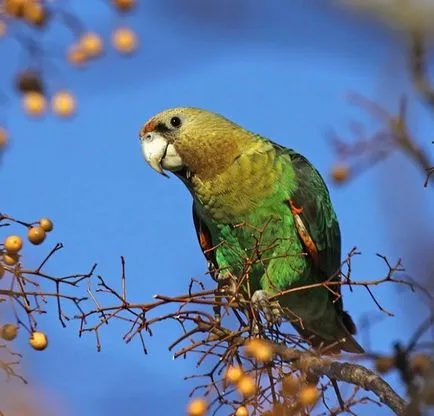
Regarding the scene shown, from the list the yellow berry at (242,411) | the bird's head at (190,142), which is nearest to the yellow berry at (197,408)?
the yellow berry at (242,411)

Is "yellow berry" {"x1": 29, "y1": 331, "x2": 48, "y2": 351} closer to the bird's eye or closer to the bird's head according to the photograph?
the bird's head

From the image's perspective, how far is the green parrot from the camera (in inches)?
216

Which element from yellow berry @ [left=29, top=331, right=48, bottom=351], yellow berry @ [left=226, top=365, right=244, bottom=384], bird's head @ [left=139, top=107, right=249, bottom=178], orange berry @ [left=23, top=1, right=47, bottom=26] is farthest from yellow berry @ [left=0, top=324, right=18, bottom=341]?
bird's head @ [left=139, top=107, right=249, bottom=178]

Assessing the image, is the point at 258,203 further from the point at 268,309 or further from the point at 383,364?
the point at 383,364

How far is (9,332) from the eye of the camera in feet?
10.4

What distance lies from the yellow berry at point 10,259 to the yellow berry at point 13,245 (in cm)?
1

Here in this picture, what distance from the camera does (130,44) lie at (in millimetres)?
3717

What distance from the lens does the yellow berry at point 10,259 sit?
10.7 ft

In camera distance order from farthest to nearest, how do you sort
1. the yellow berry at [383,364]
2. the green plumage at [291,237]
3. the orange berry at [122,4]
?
the green plumage at [291,237] → the orange berry at [122,4] → the yellow berry at [383,364]

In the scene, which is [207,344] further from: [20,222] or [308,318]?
[308,318]

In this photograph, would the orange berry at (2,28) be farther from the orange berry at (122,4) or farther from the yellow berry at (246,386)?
the yellow berry at (246,386)

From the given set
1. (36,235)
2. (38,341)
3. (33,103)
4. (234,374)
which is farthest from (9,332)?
(33,103)

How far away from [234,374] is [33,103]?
1.45 metres

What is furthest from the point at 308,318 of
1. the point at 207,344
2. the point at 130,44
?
the point at 130,44
